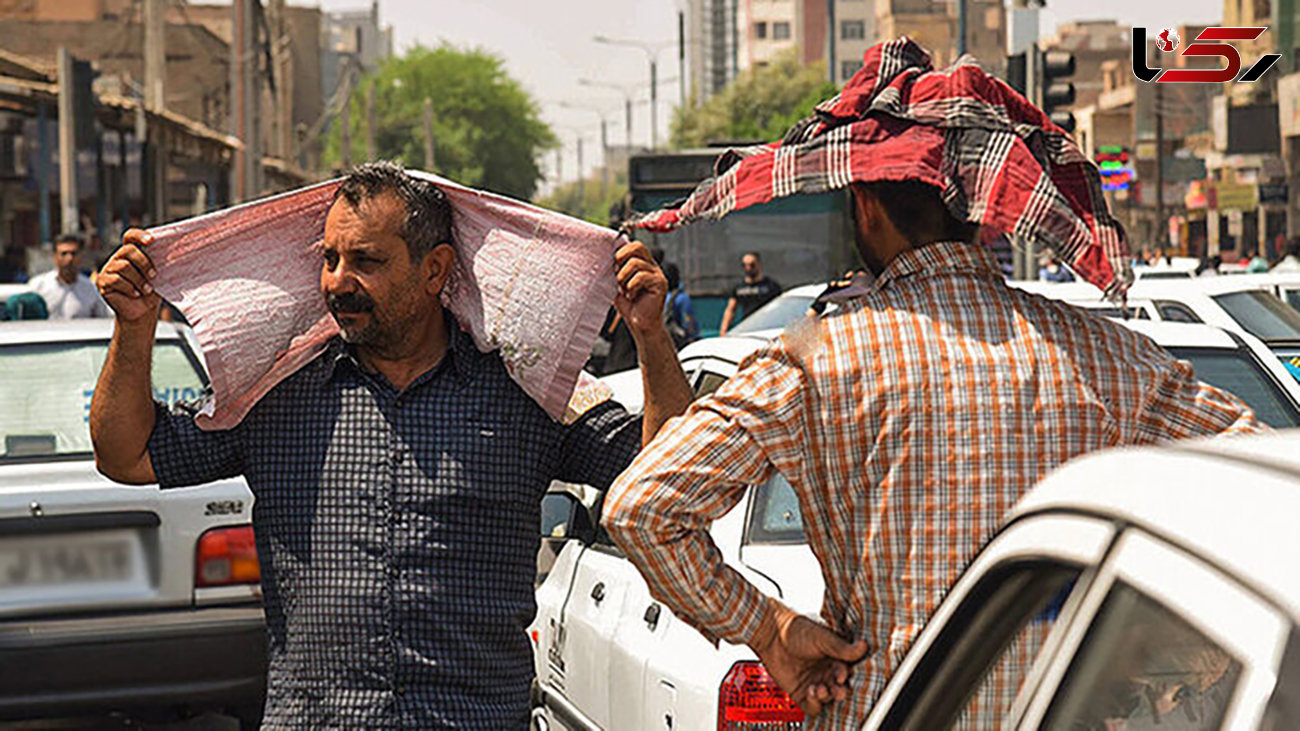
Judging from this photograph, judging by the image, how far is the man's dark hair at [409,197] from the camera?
3.59 m

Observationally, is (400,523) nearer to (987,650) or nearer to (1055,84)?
(987,650)

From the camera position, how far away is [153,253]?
3648 millimetres

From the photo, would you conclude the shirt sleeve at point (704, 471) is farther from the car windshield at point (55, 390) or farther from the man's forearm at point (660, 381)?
the car windshield at point (55, 390)

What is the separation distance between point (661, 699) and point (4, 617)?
3033mm

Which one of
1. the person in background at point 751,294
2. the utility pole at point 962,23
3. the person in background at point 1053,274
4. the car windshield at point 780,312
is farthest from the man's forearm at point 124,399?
the utility pole at point 962,23

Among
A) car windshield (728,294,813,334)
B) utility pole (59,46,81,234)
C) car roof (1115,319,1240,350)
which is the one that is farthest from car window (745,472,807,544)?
utility pole (59,46,81,234)

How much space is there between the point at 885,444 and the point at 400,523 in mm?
939

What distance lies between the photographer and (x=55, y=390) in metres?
7.74

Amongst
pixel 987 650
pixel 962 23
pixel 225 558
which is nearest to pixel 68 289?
pixel 225 558

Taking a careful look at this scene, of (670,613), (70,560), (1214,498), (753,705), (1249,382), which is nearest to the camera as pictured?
(1214,498)

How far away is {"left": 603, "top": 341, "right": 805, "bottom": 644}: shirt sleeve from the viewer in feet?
9.32

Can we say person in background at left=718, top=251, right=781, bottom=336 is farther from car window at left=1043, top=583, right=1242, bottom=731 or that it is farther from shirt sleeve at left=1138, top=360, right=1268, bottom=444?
car window at left=1043, top=583, right=1242, bottom=731

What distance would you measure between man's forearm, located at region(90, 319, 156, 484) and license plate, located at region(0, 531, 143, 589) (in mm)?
3382

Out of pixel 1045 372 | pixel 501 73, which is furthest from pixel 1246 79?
pixel 501 73
